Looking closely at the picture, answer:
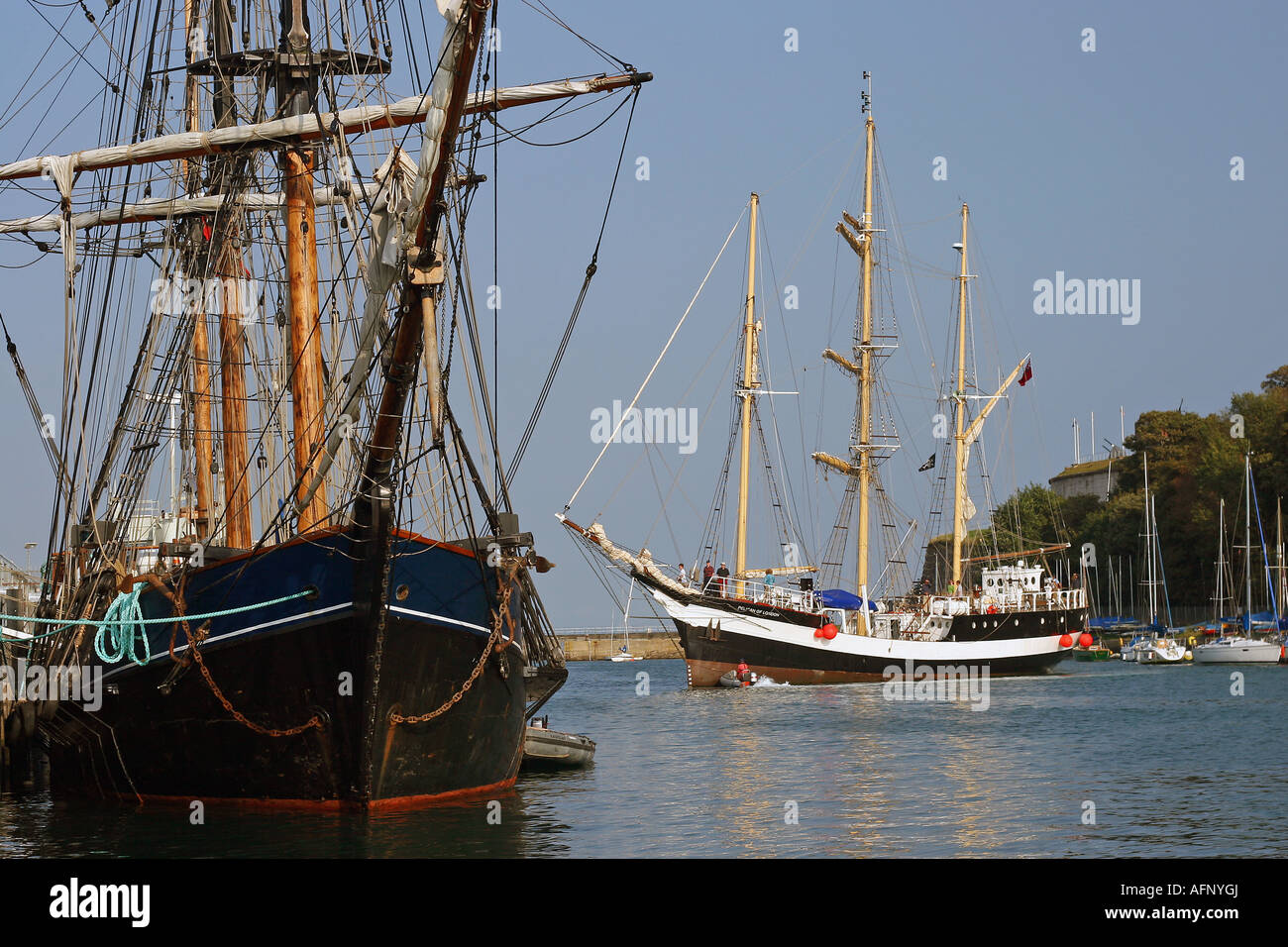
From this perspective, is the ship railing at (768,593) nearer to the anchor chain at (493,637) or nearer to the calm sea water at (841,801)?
the calm sea water at (841,801)

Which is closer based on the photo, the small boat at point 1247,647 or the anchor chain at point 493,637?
the anchor chain at point 493,637

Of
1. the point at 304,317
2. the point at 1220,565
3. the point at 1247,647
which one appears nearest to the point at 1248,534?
Result: the point at 1220,565

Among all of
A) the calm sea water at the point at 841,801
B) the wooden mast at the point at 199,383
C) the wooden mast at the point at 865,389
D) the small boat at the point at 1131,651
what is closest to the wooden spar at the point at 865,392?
the wooden mast at the point at 865,389

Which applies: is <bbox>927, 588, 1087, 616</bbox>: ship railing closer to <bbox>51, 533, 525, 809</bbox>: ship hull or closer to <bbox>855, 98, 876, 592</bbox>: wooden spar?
<bbox>855, 98, 876, 592</bbox>: wooden spar

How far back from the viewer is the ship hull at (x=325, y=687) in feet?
73.8

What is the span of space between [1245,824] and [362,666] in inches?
525

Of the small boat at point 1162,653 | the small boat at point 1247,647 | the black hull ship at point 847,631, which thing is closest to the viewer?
the black hull ship at point 847,631

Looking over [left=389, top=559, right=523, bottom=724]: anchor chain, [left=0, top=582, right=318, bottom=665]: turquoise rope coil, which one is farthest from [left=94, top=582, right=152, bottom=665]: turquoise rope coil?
[left=389, top=559, right=523, bottom=724]: anchor chain

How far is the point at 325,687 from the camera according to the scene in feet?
74.0

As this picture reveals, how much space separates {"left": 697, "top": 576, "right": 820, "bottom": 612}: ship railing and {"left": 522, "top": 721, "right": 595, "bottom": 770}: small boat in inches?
1372

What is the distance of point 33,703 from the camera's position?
30.4 m

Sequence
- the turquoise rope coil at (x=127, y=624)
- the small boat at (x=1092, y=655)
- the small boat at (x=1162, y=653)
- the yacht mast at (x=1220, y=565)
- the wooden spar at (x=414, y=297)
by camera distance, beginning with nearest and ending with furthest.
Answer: the wooden spar at (x=414, y=297) → the turquoise rope coil at (x=127, y=624) → the small boat at (x=1162, y=653) → the yacht mast at (x=1220, y=565) → the small boat at (x=1092, y=655)

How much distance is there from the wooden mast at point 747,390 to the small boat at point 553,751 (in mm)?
37554
